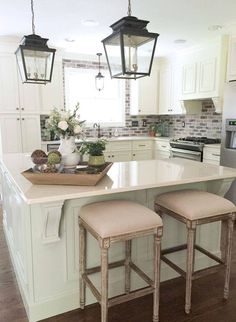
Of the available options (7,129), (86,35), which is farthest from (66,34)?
(7,129)

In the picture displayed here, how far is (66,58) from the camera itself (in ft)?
16.1

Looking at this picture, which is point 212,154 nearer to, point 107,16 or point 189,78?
point 189,78

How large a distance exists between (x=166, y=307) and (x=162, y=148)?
348cm

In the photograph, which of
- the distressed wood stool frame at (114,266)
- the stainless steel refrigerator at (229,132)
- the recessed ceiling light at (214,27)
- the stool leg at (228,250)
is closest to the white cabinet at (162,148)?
the stainless steel refrigerator at (229,132)

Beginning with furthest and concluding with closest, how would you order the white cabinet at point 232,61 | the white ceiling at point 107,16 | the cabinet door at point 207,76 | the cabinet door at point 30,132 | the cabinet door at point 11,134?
the cabinet door at point 30,132 → the cabinet door at point 11,134 → the cabinet door at point 207,76 → the white cabinet at point 232,61 → the white ceiling at point 107,16

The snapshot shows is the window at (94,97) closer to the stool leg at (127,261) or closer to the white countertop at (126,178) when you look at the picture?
the white countertop at (126,178)

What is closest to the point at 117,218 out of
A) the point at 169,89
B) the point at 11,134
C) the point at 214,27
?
the point at 214,27

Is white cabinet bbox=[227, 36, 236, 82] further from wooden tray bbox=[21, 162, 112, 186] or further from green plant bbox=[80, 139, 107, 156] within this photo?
wooden tray bbox=[21, 162, 112, 186]

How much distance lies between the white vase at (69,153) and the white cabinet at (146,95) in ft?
11.6

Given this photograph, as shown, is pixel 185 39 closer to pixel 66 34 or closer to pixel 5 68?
pixel 66 34

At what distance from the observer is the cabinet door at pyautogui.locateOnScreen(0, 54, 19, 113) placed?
418cm

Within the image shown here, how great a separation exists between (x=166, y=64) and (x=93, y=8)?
2.54 m

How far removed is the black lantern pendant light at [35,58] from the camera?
219cm

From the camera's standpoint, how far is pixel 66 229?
1.92 meters
